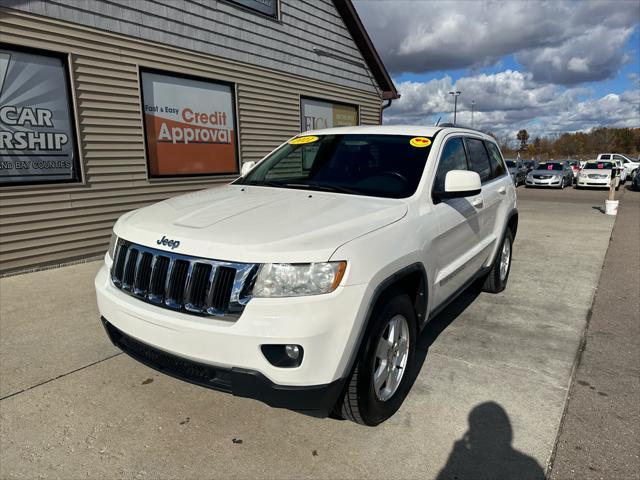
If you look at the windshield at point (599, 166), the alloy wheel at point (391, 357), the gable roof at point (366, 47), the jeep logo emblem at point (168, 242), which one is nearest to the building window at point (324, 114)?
the gable roof at point (366, 47)

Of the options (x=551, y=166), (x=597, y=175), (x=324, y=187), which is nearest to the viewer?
(x=324, y=187)

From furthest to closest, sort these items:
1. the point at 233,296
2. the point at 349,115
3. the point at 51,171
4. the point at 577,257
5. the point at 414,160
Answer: the point at 349,115 → the point at 577,257 → the point at 51,171 → the point at 414,160 → the point at 233,296

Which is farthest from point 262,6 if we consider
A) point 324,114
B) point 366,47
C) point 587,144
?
point 587,144

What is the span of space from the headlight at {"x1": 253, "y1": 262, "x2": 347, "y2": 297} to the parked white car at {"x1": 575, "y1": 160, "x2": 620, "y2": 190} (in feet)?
79.6

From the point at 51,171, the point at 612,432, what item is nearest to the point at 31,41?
the point at 51,171

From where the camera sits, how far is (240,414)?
2.86m

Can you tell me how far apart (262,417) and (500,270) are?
3.34 meters

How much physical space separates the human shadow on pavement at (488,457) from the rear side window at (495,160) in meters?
2.89

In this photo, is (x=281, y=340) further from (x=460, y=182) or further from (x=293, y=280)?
(x=460, y=182)

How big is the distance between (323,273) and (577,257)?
21.3 ft

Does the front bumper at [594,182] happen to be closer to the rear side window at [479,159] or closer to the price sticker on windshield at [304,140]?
the rear side window at [479,159]

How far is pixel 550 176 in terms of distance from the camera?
23.4 metres

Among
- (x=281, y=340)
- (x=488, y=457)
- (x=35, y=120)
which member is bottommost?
(x=488, y=457)

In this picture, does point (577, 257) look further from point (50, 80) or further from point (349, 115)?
point (50, 80)
